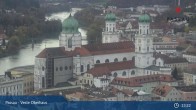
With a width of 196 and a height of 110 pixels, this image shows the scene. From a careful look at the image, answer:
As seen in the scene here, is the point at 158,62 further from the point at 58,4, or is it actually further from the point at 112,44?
the point at 58,4

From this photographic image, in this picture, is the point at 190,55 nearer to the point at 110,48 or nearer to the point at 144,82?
the point at 110,48

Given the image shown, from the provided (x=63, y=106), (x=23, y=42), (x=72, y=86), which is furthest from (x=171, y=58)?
(x=63, y=106)

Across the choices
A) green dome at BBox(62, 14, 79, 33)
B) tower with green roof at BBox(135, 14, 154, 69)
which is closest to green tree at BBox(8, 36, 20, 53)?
green dome at BBox(62, 14, 79, 33)

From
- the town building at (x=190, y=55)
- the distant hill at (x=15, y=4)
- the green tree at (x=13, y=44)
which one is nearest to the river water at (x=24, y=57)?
the green tree at (x=13, y=44)

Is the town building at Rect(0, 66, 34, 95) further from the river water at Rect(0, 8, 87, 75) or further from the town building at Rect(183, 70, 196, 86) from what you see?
the town building at Rect(183, 70, 196, 86)

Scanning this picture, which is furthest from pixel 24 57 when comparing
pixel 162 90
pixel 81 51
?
pixel 162 90

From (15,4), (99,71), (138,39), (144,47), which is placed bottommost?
(99,71)
